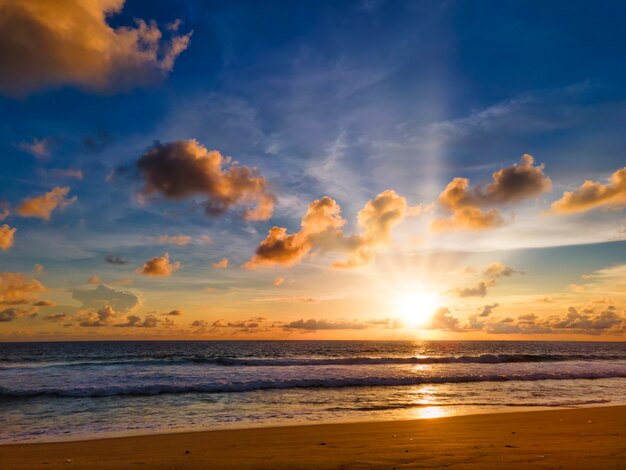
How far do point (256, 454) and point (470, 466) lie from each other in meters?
4.74

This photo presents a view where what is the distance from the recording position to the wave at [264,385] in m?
24.7

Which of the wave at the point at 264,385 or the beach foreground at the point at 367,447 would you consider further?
the wave at the point at 264,385

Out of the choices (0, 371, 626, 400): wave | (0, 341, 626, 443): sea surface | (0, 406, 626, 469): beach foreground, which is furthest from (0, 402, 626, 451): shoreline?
(0, 371, 626, 400): wave

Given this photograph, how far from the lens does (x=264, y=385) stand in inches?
1097

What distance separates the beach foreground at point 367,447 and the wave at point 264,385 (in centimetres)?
1324

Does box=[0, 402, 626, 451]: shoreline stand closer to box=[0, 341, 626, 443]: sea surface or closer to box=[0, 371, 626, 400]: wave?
box=[0, 341, 626, 443]: sea surface

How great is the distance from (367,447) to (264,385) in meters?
18.7

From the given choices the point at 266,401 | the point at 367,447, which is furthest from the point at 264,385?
the point at 367,447

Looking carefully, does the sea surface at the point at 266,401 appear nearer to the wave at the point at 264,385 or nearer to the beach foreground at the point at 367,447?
the wave at the point at 264,385

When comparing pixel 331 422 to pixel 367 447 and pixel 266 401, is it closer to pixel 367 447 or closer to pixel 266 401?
pixel 367 447

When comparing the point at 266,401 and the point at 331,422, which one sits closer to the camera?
the point at 331,422

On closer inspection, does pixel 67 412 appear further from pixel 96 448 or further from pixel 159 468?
pixel 159 468

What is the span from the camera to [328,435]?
12750mm

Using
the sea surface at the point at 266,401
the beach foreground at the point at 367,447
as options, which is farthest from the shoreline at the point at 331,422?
the beach foreground at the point at 367,447
